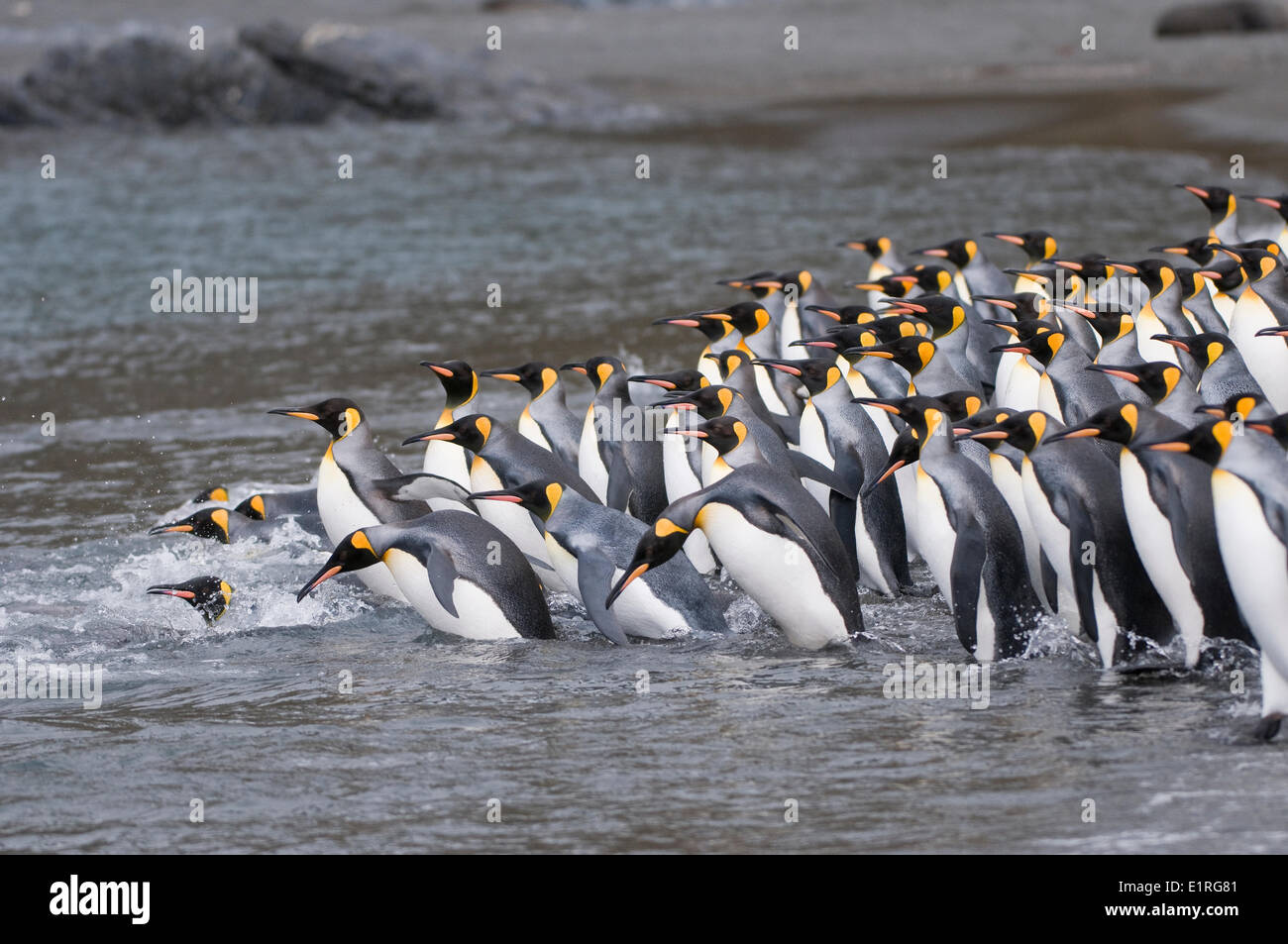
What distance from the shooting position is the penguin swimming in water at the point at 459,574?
6.13m

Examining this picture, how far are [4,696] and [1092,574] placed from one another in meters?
3.77

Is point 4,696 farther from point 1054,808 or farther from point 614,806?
point 1054,808

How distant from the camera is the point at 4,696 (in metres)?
5.73

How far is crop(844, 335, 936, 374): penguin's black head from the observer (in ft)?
22.2

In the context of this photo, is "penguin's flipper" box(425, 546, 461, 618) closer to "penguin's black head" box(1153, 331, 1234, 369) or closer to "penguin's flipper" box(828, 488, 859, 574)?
"penguin's flipper" box(828, 488, 859, 574)

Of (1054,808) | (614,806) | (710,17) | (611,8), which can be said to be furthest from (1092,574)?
(611,8)

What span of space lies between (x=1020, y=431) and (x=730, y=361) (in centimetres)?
200

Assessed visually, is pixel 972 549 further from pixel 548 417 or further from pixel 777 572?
pixel 548 417

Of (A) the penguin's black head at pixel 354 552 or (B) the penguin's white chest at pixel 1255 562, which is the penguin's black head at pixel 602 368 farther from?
(B) the penguin's white chest at pixel 1255 562

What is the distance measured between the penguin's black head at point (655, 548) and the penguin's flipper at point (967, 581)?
968 millimetres

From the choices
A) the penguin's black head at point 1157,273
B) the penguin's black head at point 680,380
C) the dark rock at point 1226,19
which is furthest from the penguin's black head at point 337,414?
the dark rock at point 1226,19

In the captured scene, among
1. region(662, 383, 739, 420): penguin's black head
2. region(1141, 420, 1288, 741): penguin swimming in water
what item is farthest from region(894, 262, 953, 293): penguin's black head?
region(1141, 420, 1288, 741): penguin swimming in water

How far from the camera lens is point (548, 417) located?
7.77 meters

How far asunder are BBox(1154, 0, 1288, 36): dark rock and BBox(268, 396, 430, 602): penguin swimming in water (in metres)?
29.0
